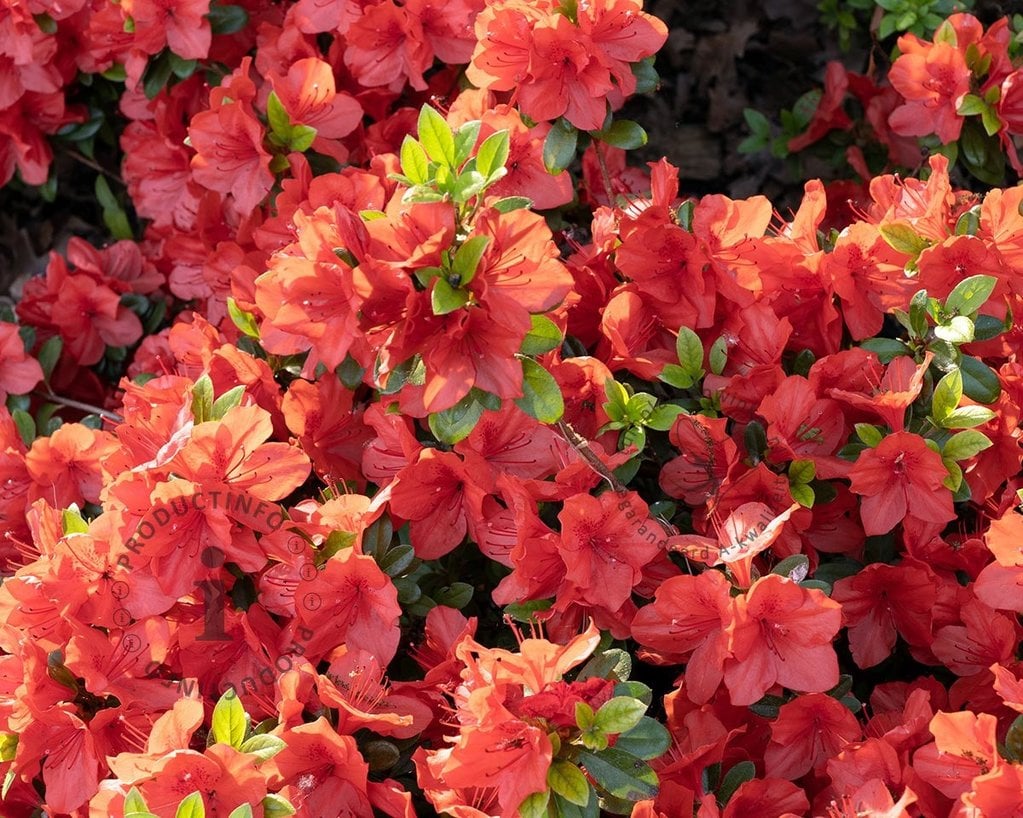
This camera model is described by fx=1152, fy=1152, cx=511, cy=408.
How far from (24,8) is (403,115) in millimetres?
874

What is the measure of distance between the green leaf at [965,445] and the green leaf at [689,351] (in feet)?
1.26

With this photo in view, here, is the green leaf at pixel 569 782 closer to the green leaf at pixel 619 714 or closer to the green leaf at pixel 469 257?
the green leaf at pixel 619 714

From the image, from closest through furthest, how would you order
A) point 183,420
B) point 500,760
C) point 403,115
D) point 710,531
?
point 500,760 < point 183,420 < point 710,531 < point 403,115

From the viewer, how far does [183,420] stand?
1629 millimetres

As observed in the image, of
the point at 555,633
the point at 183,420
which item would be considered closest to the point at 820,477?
the point at 555,633

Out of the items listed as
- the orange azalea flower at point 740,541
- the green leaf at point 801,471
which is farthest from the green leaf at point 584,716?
the green leaf at point 801,471

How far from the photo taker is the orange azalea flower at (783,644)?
4.91 ft

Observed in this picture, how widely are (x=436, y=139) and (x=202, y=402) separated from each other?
50 centimetres

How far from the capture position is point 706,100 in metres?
3.33

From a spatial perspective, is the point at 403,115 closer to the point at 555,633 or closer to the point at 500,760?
the point at 555,633

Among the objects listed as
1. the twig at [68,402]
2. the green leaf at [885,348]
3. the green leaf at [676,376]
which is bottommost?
the twig at [68,402]

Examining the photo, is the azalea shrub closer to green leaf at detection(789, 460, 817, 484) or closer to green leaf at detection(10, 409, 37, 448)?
green leaf at detection(789, 460, 817, 484)

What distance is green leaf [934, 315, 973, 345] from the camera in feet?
5.42

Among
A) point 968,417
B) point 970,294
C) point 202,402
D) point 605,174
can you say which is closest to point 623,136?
point 605,174
